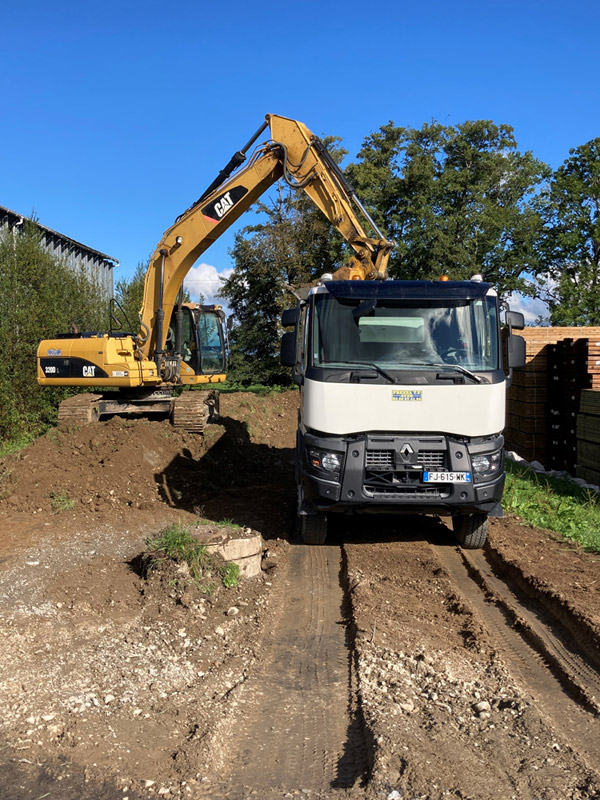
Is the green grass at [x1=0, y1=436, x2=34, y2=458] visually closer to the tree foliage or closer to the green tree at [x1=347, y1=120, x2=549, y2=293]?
the tree foliage

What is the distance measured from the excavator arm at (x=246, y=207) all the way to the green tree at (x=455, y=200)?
18.6 metres

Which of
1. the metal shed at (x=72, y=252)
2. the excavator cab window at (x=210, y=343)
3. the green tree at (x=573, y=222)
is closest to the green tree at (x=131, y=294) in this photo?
the metal shed at (x=72, y=252)

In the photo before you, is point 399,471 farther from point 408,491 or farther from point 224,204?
point 224,204

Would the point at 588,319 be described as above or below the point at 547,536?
above

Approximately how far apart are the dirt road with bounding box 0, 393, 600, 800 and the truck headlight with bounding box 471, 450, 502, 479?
37.3 inches

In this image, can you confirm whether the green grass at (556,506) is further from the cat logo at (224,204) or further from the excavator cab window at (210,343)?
the excavator cab window at (210,343)

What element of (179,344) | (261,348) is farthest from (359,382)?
(261,348)

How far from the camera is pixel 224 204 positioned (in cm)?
1139

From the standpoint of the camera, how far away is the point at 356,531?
28.8 ft

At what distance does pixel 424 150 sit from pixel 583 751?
34.1 metres

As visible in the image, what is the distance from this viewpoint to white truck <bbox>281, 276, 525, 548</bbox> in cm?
685

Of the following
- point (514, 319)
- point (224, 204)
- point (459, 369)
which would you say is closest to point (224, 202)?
point (224, 204)

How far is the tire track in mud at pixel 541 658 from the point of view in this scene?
3924 millimetres

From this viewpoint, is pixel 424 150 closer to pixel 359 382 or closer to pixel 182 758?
pixel 359 382
